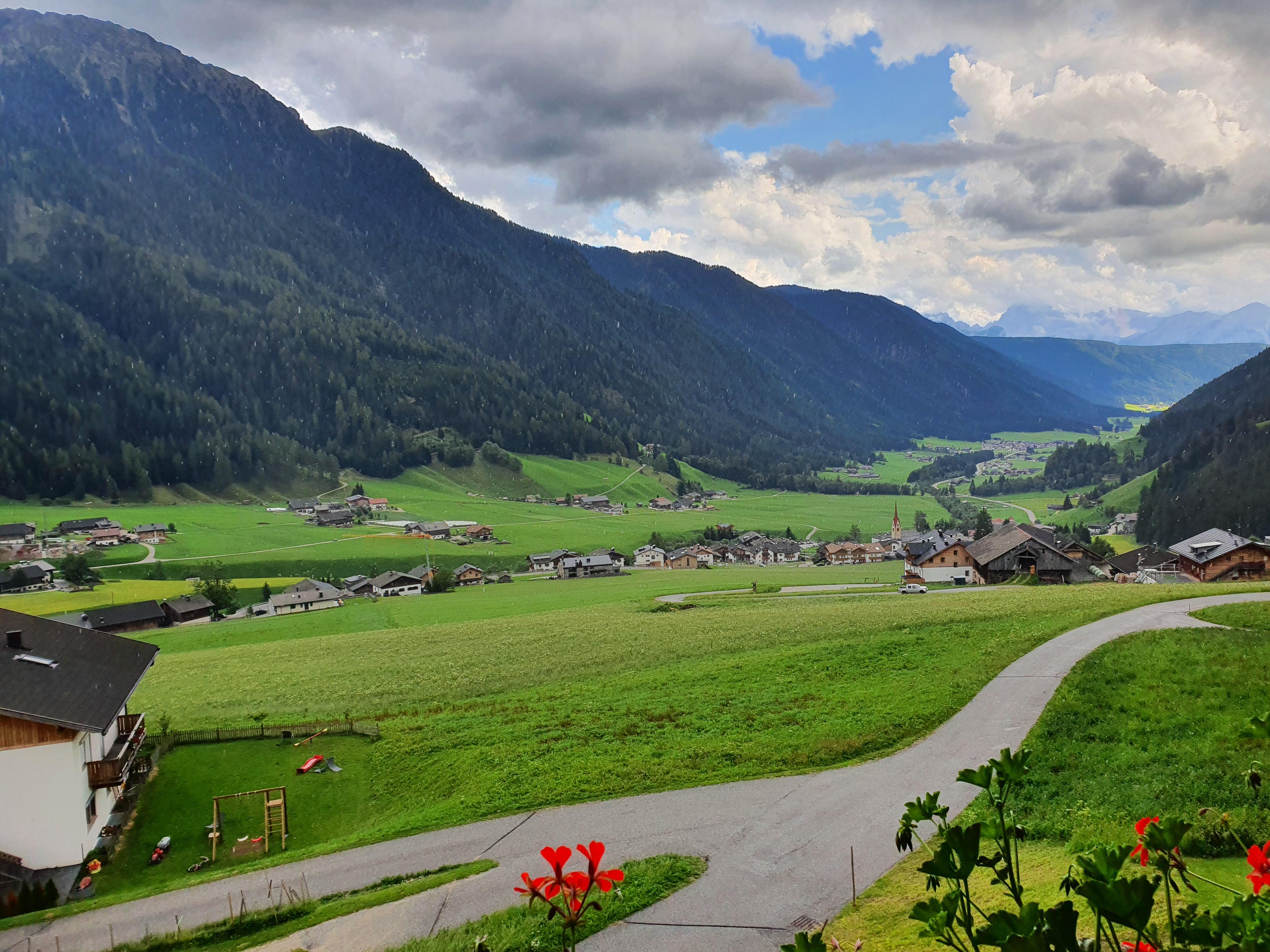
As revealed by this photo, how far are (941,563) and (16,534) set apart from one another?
138569 mm

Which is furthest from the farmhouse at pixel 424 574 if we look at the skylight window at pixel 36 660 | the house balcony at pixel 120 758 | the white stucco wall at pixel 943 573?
the skylight window at pixel 36 660

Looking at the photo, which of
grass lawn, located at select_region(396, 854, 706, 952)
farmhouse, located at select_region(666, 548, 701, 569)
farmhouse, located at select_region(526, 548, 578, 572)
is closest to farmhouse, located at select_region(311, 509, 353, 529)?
farmhouse, located at select_region(526, 548, 578, 572)

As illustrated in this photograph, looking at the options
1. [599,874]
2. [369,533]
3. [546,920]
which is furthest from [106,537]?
[599,874]

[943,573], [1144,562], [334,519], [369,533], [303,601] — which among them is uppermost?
[334,519]

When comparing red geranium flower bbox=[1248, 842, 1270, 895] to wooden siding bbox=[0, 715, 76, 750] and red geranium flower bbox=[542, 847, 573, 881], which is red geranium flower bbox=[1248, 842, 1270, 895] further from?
wooden siding bbox=[0, 715, 76, 750]

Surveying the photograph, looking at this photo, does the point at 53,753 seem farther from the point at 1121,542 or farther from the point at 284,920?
the point at 1121,542

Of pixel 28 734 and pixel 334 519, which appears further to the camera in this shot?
pixel 334 519

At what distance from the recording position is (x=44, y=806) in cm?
2312

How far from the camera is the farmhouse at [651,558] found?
141750 millimetres

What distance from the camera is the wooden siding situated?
22938mm

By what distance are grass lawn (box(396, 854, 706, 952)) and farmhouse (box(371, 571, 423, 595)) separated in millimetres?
102173

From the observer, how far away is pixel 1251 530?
123 metres

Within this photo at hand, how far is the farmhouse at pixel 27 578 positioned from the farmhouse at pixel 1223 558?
138 metres

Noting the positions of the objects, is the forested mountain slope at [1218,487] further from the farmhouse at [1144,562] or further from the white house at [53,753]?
the white house at [53,753]
